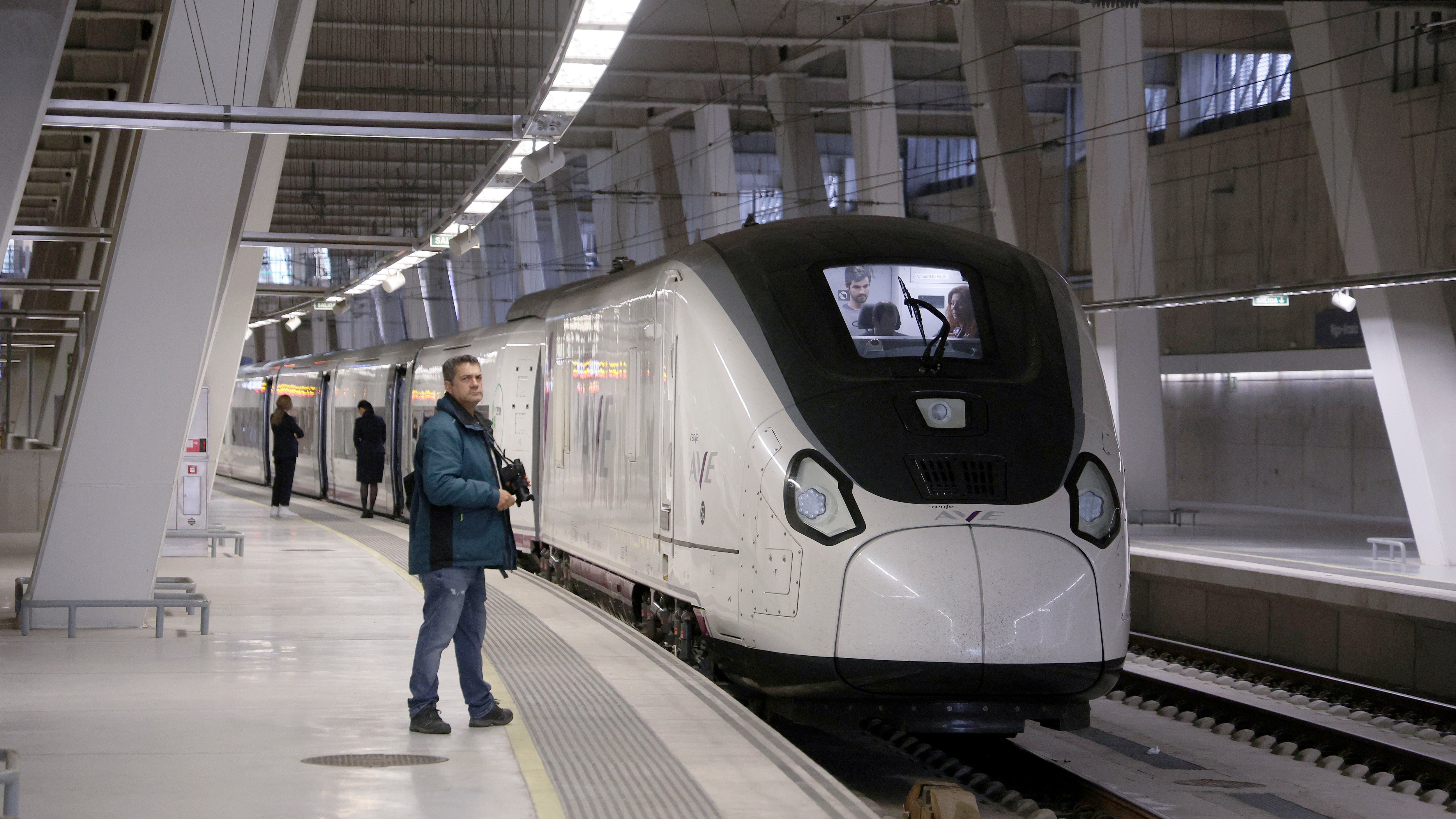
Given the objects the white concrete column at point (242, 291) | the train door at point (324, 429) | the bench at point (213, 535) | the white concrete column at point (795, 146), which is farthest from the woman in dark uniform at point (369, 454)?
the white concrete column at point (795, 146)

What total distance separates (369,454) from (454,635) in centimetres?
1605

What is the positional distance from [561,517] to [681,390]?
4469 mm

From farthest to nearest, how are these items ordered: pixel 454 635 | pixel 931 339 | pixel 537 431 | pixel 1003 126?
pixel 1003 126 → pixel 537 431 → pixel 931 339 → pixel 454 635

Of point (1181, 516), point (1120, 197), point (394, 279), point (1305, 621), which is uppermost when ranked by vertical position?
point (1120, 197)

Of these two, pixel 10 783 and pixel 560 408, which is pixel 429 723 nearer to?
pixel 10 783

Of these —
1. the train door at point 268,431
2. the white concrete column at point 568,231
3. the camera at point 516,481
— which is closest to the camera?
the camera at point 516,481

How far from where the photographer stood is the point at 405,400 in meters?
22.1

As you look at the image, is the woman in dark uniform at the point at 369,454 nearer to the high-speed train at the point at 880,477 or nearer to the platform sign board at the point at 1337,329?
the high-speed train at the point at 880,477

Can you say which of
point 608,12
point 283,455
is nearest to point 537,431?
point 608,12

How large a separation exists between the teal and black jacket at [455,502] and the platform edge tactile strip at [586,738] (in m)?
0.87

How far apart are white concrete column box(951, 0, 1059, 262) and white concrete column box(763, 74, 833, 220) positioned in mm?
5556

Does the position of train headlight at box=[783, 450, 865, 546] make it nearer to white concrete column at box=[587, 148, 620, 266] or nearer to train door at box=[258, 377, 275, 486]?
train door at box=[258, 377, 275, 486]

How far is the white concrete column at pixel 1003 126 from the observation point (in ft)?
73.0

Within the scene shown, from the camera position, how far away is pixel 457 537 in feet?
21.3
